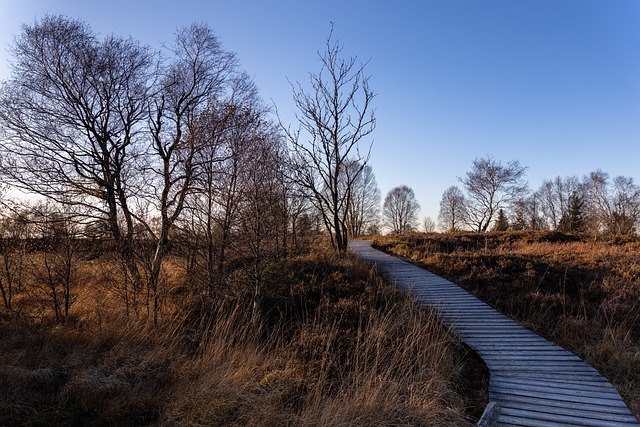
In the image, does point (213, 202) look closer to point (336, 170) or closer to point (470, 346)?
point (470, 346)

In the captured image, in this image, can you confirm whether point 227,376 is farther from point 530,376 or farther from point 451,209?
point 451,209

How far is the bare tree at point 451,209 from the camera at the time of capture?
4749 cm

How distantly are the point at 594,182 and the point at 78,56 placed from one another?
51.5 meters

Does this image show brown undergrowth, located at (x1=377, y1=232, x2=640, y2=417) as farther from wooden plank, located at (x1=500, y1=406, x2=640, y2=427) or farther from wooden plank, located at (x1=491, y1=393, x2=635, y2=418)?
wooden plank, located at (x1=500, y1=406, x2=640, y2=427)

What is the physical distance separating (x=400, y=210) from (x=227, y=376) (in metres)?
49.8

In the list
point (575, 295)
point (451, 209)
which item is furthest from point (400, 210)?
point (575, 295)

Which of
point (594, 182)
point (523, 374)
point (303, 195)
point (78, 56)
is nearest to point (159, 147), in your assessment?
point (78, 56)

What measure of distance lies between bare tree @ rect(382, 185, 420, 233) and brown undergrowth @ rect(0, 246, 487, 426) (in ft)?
150

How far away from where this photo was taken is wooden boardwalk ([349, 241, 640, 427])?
3922mm

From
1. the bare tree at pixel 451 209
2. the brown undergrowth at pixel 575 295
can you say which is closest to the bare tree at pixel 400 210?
the bare tree at pixel 451 209

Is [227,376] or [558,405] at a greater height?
[227,376]

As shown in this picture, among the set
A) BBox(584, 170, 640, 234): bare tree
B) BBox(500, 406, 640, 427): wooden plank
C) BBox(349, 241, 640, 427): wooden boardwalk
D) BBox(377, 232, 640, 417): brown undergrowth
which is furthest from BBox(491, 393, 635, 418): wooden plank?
BBox(584, 170, 640, 234): bare tree

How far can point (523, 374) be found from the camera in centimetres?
496

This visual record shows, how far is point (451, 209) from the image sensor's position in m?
51.1
